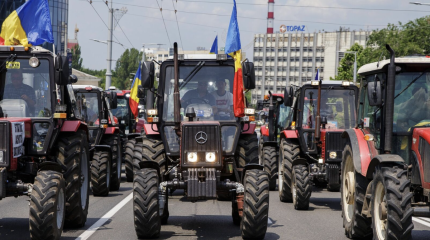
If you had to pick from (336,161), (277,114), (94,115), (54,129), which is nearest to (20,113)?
(54,129)

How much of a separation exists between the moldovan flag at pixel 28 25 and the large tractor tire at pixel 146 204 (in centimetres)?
356

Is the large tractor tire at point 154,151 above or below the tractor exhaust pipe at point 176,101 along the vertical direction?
below

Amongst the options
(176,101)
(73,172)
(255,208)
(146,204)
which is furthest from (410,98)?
(73,172)

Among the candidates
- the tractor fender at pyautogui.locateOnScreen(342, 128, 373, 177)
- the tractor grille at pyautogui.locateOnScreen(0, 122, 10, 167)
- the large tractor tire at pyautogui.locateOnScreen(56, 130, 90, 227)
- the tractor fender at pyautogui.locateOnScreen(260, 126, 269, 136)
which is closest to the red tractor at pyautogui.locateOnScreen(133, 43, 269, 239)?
the large tractor tire at pyautogui.locateOnScreen(56, 130, 90, 227)

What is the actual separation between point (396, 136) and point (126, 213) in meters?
5.60

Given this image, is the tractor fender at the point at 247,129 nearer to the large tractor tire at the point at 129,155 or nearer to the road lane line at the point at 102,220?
the road lane line at the point at 102,220

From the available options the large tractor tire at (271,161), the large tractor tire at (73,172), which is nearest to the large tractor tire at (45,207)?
the large tractor tire at (73,172)

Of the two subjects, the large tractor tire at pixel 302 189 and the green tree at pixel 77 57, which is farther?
the green tree at pixel 77 57

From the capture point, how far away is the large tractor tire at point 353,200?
30.8 feet

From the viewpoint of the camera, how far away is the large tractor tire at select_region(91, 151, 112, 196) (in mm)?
15422

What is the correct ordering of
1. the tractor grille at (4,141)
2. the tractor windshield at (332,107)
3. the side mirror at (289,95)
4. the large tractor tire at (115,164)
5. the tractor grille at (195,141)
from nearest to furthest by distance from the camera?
1. the tractor grille at (4,141)
2. the tractor grille at (195,141)
3. the side mirror at (289,95)
4. the tractor windshield at (332,107)
5. the large tractor tire at (115,164)

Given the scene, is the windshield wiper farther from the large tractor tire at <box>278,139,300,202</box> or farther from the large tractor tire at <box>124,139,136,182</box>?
the large tractor tire at <box>124,139,136,182</box>

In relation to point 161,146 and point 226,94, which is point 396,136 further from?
point 161,146

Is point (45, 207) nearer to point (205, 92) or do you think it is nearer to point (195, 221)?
point (205, 92)
